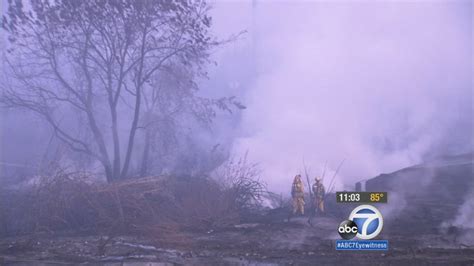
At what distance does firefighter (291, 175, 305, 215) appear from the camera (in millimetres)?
8695

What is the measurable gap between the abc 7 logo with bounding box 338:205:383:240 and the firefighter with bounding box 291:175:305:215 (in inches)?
59.6

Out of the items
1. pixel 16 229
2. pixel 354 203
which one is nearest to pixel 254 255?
pixel 354 203

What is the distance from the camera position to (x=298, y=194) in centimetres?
879

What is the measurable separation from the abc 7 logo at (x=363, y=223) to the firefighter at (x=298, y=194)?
1514 millimetres

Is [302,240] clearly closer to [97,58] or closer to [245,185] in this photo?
[245,185]

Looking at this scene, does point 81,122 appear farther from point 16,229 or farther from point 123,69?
point 16,229

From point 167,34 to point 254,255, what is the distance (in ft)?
17.4

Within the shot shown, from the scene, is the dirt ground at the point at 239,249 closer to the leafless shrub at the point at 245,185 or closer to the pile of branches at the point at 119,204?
the pile of branches at the point at 119,204

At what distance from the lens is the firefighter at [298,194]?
870 centimetres

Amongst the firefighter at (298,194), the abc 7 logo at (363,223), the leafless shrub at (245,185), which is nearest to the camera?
the abc 7 logo at (363,223)

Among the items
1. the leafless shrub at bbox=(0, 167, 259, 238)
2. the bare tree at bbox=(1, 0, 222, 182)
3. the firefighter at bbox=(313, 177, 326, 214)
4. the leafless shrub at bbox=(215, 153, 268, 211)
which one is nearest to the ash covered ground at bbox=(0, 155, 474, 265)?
the firefighter at bbox=(313, 177, 326, 214)

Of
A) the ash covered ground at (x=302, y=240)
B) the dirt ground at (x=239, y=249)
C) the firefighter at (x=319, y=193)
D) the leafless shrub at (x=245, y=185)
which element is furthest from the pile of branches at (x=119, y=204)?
the firefighter at (x=319, y=193)

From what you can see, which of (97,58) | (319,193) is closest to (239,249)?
(319,193)

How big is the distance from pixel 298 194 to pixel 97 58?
544 centimetres
